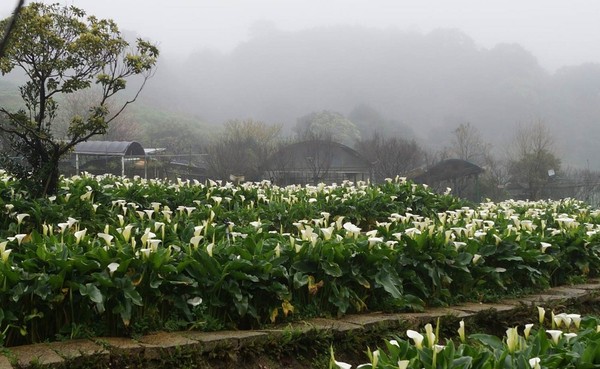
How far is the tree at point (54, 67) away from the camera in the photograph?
28.1ft

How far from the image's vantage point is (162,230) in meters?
5.57

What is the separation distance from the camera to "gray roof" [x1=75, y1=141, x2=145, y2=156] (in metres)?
24.9

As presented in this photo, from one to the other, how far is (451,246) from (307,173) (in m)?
24.6

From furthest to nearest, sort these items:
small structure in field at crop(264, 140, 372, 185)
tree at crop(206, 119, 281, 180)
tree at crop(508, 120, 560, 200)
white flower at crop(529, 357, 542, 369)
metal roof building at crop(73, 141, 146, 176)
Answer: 1. tree at crop(508, 120, 560, 200)
2. small structure in field at crop(264, 140, 372, 185)
3. tree at crop(206, 119, 281, 180)
4. metal roof building at crop(73, 141, 146, 176)
5. white flower at crop(529, 357, 542, 369)

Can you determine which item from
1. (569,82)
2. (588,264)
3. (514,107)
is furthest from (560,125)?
(588,264)

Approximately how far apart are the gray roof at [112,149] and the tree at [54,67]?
1452 cm

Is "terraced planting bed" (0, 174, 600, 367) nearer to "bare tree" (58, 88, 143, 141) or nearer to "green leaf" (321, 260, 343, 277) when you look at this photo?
"green leaf" (321, 260, 343, 277)

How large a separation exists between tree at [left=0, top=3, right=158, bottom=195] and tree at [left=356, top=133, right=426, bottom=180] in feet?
75.3

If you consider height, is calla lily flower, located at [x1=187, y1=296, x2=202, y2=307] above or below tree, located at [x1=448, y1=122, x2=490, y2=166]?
below

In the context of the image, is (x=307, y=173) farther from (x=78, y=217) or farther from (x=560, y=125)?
(x=560, y=125)

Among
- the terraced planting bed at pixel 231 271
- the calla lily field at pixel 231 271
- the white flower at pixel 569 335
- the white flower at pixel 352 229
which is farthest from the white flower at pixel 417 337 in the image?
the white flower at pixel 352 229

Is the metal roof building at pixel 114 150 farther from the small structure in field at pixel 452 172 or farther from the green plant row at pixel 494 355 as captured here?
the green plant row at pixel 494 355

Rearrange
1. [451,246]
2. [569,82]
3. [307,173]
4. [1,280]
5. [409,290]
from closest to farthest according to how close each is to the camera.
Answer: [1,280]
[409,290]
[451,246]
[307,173]
[569,82]

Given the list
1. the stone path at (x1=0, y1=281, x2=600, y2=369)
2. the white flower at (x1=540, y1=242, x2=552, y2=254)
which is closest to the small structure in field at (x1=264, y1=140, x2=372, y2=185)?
the white flower at (x1=540, y1=242, x2=552, y2=254)
